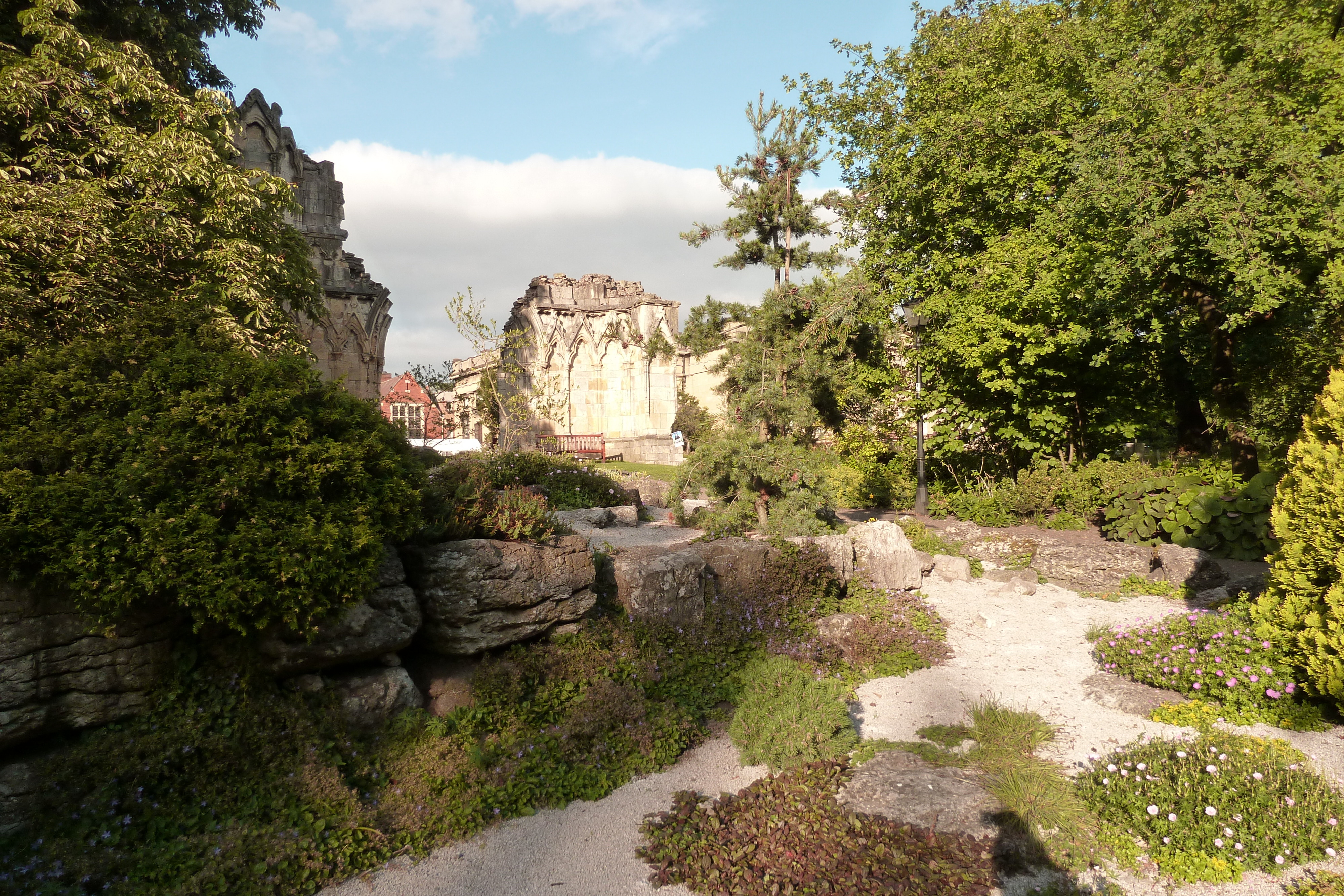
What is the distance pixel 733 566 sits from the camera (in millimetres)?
→ 8695

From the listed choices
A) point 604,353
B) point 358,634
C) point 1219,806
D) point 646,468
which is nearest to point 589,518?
point 358,634

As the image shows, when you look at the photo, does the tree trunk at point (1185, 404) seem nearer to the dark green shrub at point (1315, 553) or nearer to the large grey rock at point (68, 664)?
the dark green shrub at point (1315, 553)

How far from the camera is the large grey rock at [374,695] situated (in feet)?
18.2

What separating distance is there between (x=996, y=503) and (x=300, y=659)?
45.0ft

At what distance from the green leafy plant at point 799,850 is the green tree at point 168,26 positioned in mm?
8760

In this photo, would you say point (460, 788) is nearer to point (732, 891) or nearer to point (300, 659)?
point (300, 659)

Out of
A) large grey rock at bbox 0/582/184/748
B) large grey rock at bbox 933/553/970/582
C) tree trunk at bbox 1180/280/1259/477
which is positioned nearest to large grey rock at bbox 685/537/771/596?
large grey rock at bbox 933/553/970/582

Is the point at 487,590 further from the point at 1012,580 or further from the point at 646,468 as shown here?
the point at 646,468

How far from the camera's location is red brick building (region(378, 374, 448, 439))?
15.0 m

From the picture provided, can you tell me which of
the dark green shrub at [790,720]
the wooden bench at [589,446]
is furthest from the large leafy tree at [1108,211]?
the wooden bench at [589,446]

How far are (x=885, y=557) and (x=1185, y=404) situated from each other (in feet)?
Result: 30.8

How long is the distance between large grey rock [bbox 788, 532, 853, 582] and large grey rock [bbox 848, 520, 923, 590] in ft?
0.89

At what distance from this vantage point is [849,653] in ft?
27.6

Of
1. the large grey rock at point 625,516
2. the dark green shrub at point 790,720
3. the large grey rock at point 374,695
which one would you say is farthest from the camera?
the large grey rock at point 625,516
